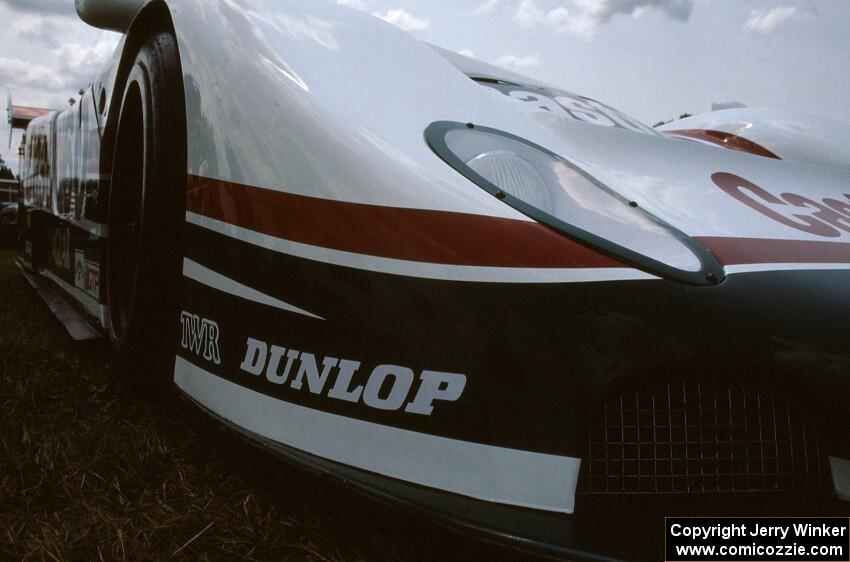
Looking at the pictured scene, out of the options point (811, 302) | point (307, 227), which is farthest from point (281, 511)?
point (811, 302)

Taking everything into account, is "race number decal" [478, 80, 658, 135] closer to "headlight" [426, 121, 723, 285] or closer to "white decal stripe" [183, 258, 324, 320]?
"headlight" [426, 121, 723, 285]

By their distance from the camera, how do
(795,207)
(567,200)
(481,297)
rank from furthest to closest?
(795,207), (567,200), (481,297)

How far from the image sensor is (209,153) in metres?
1.52

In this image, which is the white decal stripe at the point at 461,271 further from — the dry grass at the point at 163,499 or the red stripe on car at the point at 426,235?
the dry grass at the point at 163,499

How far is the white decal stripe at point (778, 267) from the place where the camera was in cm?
114

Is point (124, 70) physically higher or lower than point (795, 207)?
higher

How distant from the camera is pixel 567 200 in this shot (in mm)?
1288

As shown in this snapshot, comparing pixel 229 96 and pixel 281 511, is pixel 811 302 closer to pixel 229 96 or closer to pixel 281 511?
pixel 281 511

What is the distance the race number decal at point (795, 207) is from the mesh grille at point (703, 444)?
17.9 inches

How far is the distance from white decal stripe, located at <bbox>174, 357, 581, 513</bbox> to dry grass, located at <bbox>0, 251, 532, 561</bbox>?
2.4 inches

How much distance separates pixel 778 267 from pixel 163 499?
1.30m

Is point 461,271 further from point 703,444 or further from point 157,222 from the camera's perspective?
point 157,222

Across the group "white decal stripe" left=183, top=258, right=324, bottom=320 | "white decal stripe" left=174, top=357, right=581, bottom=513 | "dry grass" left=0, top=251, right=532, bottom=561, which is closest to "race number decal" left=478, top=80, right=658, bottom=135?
"white decal stripe" left=183, top=258, right=324, bottom=320

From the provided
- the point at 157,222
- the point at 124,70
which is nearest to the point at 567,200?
the point at 157,222
